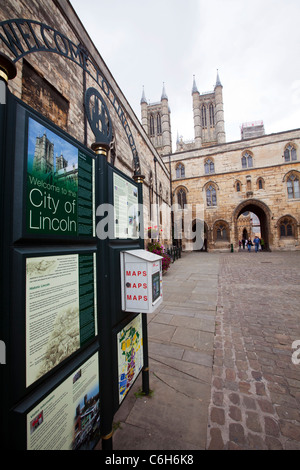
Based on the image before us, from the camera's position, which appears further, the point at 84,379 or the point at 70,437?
A: the point at 84,379

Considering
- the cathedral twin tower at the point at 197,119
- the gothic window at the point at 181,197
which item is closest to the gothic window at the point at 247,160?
the gothic window at the point at 181,197

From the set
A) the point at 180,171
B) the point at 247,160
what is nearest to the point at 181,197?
the point at 180,171

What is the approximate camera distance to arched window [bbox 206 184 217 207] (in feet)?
75.3

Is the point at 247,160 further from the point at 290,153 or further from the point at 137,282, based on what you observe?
the point at 137,282

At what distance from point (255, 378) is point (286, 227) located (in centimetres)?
2263

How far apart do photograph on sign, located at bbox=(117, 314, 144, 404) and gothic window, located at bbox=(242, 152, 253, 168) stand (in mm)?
24310

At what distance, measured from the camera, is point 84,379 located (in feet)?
4.58

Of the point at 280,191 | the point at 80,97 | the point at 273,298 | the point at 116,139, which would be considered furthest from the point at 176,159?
the point at 273,298

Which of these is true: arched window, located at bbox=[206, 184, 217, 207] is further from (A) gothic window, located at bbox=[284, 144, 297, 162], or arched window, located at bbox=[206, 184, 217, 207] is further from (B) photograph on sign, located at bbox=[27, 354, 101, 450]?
(B) photograph on sign, located at bbox=[27, 354, 101, 450]

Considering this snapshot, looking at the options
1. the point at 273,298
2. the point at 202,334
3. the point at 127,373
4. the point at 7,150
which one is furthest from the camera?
the point at 273,298

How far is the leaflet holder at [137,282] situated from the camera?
1752mm

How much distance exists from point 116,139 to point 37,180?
883 centimetres

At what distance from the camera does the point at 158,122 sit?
40.4 meters

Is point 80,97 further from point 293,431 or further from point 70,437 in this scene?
point 293,431
